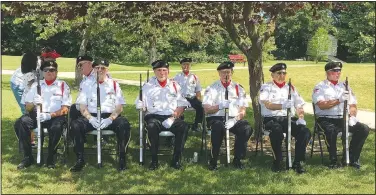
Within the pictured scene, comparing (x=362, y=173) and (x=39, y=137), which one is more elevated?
(x=39, y=137)

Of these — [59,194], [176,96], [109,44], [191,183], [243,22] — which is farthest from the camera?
[109,44]

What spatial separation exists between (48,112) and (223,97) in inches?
100

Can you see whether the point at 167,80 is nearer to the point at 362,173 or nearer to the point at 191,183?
the point at 191,183

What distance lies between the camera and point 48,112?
6645 millimetres

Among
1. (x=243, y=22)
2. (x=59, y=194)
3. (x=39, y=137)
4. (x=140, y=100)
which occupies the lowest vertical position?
(x=59, y=194)

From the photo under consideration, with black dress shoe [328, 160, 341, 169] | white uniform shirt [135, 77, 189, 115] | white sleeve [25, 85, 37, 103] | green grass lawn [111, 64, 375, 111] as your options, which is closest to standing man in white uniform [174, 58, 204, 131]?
white uniform shirt [135, 77, 189, 115]

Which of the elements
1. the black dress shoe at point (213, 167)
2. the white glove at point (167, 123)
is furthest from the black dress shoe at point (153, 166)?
the black dress shoe at point (213, 167)

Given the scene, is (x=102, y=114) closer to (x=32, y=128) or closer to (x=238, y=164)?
(x=32, y=128)

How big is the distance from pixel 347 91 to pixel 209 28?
11.7ft

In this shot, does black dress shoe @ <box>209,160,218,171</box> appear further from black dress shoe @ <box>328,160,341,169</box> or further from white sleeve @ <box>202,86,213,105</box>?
black dress shoe @ <box>328,160,341,169</box>

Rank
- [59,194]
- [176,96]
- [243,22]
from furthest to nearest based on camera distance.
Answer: [243,22]
[176,96]
[59,194]

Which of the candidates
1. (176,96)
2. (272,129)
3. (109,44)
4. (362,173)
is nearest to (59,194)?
(176,96)

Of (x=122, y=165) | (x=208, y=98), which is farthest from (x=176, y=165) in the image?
(x=208, y=98)

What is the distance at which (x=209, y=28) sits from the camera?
373 inches
